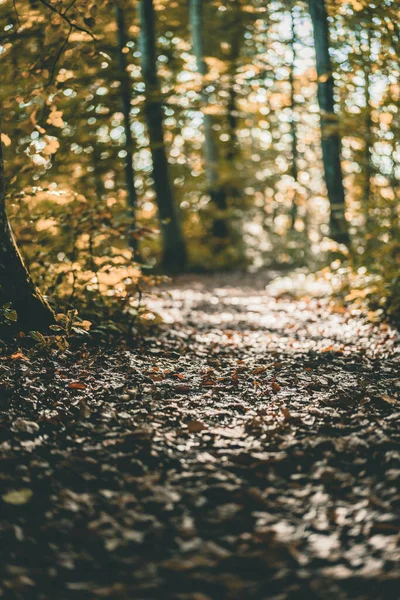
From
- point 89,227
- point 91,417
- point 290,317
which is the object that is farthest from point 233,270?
point 91,417

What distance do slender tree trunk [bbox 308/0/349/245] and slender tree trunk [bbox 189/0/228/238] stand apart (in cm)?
281

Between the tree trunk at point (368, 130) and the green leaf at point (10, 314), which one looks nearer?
the green leaf at point (10, 314)

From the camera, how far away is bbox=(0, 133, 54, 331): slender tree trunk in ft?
16.0

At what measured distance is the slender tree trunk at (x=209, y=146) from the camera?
14.5 metres

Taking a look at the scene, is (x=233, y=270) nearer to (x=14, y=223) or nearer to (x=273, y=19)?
(x=273, y=19)

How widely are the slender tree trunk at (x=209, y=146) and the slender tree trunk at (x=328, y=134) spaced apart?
9.22ft

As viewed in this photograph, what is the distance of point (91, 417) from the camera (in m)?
3.77

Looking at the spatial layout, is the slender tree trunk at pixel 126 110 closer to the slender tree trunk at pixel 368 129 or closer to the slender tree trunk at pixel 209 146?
the slender tree trunk at pixel 209 146

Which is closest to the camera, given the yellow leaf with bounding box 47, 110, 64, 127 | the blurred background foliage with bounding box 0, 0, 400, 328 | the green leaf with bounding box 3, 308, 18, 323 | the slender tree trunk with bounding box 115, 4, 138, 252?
the green leaf with bounding box 3, 308, 18, 323

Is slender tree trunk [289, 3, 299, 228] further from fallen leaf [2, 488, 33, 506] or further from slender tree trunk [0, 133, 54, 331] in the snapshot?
fallen leaf [2, 488, 33, 506]

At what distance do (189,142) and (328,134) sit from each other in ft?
29.9

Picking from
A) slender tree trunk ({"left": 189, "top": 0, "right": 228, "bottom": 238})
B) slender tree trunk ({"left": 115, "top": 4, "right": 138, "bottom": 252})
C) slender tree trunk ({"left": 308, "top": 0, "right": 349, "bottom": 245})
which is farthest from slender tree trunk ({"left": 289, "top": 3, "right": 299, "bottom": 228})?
slender tree trunk ({"left": 115, "top": 4, "right": 138, "bottom": 252})

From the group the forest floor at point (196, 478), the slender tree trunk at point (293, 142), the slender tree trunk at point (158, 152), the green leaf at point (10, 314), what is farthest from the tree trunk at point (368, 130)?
the green leaf at point (10, 314)

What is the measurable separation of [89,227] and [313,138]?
49.3 ft
